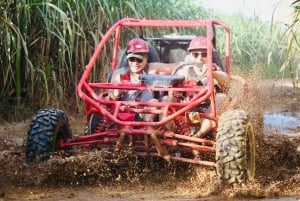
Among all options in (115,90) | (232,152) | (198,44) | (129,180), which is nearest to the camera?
(232,152)

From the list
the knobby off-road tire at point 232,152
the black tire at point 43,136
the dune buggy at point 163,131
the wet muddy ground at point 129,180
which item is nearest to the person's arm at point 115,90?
the dune buggy at point 163,131

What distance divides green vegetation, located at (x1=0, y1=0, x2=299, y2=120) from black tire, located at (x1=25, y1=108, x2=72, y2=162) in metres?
1.40

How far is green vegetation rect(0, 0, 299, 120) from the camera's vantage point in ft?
20.6

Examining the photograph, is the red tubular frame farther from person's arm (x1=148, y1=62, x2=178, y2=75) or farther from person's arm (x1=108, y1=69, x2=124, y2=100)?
person's arm (x1=148, y1=62, x2=178, y2=75)

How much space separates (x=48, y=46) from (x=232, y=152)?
3216mm

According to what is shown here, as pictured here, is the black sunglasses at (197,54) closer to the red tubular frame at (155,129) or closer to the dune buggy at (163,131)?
the dune buggy at (163,131)

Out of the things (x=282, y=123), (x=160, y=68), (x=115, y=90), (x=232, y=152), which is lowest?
(x=282, y=123)

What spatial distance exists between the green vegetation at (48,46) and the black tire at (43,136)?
4.58 feet

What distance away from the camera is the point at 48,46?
6.88 m

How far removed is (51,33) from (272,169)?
2.75m

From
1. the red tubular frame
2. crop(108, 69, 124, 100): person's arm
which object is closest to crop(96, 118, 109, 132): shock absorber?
the red tubular frame

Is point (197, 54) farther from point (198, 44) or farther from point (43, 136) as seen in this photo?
point (43, 136)

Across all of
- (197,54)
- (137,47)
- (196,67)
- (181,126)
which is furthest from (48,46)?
(181,126)

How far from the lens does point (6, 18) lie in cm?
600
